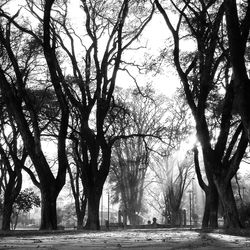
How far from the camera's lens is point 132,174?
122ft

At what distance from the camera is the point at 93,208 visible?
62.7 ft

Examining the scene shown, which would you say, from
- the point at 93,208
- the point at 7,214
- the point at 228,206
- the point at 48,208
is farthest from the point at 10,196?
the point at 228,206

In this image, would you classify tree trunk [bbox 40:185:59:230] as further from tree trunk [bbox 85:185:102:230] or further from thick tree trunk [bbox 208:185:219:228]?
thick tree trunk [bbox 208:185:219:228]

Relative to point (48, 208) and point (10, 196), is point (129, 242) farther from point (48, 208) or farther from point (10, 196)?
point (10, 196)

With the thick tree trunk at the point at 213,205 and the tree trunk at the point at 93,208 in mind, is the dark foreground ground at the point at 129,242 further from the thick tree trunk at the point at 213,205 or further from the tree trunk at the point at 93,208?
the tree trunk at the point at 93,208

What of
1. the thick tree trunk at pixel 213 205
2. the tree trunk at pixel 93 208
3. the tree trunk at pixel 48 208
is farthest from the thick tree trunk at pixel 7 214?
the thick tree trunk at pixel 213 205

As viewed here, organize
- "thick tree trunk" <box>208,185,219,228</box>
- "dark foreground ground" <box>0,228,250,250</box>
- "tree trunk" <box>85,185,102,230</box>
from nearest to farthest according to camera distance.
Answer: "dark foreground ground" <box>0,228,250,250</box> → "thick tree trunk" <box>208,185,219,228</box> → "tree trunk" <box>85,185,102,230</box>

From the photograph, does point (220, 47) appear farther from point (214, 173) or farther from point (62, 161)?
point (62, 161)

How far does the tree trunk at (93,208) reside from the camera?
A: 18.9 meters

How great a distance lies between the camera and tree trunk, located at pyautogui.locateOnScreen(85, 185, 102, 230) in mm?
18938

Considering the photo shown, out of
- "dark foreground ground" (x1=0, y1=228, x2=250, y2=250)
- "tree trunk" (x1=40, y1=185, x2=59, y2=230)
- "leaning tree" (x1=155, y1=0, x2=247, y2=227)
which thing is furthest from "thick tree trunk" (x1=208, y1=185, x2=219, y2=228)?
"dark foreground ground" (x1=0, y1=228, x2=250, y2=250)

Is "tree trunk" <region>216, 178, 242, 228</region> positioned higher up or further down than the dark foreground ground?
higher up

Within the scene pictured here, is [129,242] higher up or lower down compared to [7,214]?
lower down

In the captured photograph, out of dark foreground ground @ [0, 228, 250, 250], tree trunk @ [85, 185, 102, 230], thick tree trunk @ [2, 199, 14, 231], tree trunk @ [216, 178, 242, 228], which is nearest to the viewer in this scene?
dark foreground ground @ [0, 228, 250, 250]
